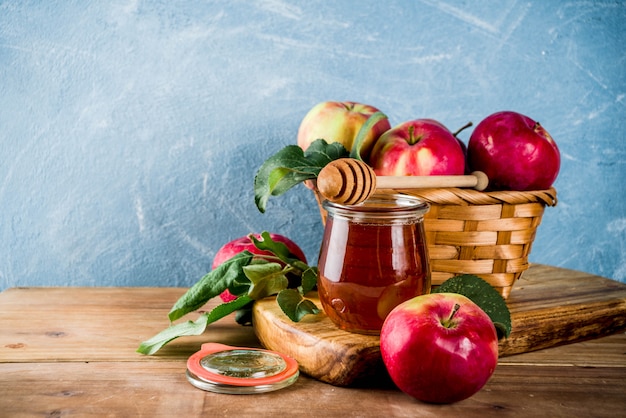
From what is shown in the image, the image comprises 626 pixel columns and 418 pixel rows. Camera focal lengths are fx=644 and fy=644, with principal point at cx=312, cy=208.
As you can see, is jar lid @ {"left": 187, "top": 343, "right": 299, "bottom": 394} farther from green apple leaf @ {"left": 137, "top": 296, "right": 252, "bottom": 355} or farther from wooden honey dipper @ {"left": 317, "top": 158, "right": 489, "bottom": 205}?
wooden honey dipper @ {"left": 317, "top": 158, "right": 489, "bottom": 205}

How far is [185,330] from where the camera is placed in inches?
31.6

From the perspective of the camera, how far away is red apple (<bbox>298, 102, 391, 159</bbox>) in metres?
0.94

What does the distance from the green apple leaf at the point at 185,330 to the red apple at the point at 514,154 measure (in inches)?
14.8

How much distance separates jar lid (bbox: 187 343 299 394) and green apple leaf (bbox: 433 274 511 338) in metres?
0.22

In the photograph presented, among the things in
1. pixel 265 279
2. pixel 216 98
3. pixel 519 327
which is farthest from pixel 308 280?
pixel 216 98

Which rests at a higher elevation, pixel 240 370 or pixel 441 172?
pixel 441 172

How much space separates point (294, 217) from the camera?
3.91ft

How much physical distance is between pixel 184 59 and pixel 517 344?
73 centimetres

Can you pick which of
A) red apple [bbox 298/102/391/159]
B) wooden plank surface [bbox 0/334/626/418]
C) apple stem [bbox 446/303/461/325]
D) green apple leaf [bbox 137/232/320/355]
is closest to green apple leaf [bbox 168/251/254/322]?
green apple leaf [bbox 137/232/320/355]

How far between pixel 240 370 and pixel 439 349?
8.7 inches

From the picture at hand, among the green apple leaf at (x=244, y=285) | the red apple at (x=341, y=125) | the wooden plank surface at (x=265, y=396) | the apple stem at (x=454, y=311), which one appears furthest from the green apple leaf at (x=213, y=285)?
the apple stem at (x=454, y=311)

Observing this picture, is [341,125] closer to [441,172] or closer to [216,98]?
[441,172]

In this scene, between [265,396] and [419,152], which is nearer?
[265,396]

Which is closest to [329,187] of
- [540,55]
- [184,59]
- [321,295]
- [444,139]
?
[321,295]
